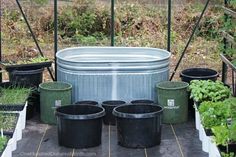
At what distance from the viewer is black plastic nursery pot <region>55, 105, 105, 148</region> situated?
454 cm

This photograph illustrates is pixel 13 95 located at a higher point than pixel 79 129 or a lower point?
higher

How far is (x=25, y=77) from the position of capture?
18.3 feet

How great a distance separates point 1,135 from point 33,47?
2.98 m

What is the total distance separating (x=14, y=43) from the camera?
704 centimetres

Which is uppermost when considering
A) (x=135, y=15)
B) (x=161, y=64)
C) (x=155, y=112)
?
(x=135, y=15)

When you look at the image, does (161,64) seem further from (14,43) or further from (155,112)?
(14,43)

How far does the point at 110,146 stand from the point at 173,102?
943 millimetres

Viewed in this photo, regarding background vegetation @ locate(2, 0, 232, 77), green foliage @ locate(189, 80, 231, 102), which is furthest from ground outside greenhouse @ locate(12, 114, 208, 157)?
background vegetation @ locate(2, 0, 232, 77)

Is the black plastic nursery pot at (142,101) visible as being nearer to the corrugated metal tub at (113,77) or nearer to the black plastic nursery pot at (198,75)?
the corrugated metal tub at (113,77)

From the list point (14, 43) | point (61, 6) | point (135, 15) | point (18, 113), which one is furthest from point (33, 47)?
point (18, 113)

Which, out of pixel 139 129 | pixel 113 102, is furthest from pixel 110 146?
pixel 113 102

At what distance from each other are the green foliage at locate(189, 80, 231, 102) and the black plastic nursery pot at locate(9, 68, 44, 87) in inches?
65.9

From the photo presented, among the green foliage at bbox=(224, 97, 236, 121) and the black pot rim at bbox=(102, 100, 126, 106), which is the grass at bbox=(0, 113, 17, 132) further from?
the green foliage at bbox=(224, 97, 236, 121)

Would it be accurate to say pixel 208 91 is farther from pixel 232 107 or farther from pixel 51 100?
pixel 51 100
